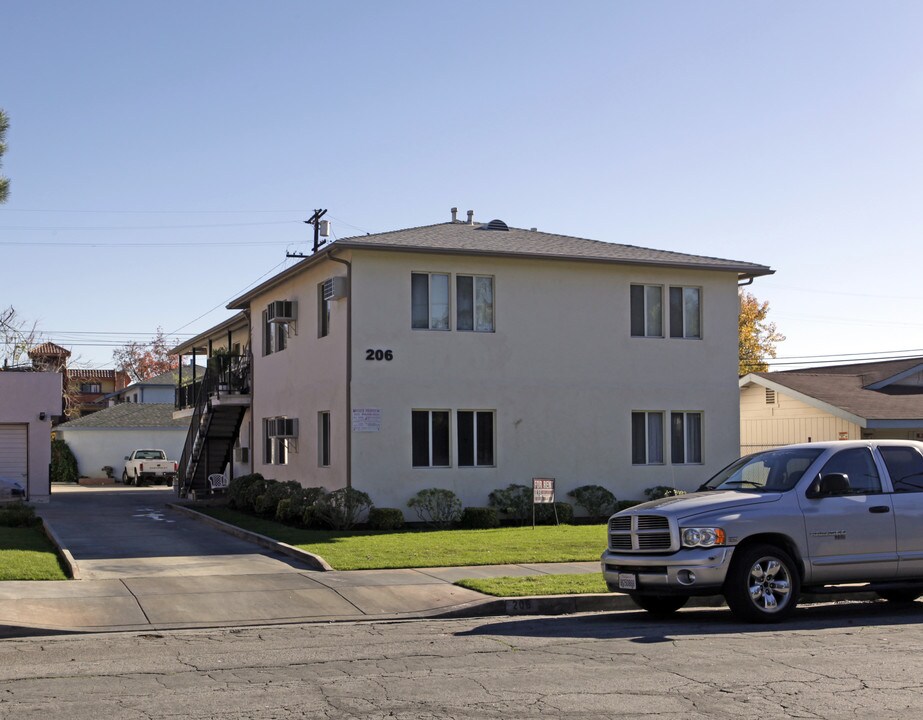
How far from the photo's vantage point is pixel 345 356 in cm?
2269

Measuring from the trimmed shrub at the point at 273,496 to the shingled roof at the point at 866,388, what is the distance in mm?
14915

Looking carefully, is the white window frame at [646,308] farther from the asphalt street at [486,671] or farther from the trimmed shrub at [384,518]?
the asphalt street at [486,671]

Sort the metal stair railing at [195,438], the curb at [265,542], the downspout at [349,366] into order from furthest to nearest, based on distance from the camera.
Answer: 1. the metal stair railing at [195,438]
2. the downspout at [349,366]
3. the curb at [265,542]

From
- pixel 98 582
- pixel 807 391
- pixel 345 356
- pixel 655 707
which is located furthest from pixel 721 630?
pixel 807 391

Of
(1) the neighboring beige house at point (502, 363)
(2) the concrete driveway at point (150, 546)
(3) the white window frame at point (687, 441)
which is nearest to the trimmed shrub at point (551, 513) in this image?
(1) the neighboring beige house at point (502, 363)

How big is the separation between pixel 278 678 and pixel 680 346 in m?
18.3

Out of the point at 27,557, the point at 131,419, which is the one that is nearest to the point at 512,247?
the point at 27,557

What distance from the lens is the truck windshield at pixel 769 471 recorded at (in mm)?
11898

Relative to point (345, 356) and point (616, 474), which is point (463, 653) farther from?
point (616, 474)

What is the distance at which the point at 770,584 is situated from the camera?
444 inches

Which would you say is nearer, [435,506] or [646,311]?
[435,506]

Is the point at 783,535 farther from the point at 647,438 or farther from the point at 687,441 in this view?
Answer: the point at 687,441

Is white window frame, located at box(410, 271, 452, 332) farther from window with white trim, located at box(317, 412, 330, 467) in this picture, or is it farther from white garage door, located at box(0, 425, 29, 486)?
white garage door, located at box(0, 425, 29, 486)

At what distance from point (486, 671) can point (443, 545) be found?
9918mm
